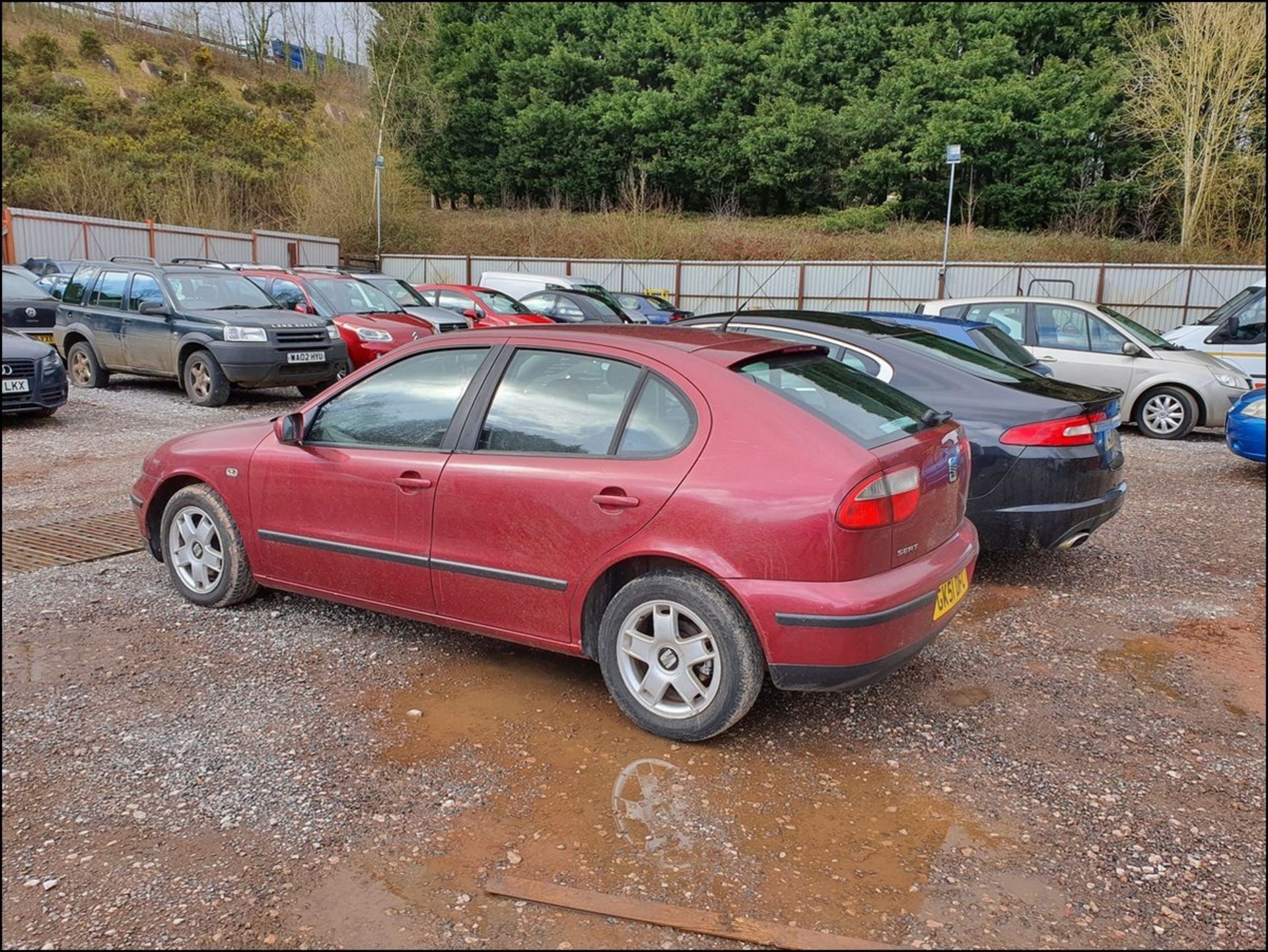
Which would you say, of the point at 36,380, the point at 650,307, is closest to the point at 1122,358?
the point at 36,380

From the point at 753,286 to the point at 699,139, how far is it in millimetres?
9799

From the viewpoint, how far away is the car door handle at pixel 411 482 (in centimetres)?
372

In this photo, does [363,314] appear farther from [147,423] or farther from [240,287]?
[147,423]

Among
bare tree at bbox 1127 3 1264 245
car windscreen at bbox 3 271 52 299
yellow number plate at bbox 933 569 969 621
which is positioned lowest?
yellow number plate at bbox 933 569 969 621

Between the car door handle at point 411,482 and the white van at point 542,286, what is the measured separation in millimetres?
14524

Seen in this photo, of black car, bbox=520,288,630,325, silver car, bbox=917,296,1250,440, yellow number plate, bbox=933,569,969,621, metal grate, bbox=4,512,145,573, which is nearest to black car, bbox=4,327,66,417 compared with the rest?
metal grate, bbox=4,512,145,573

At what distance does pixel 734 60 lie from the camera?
87.4 ft

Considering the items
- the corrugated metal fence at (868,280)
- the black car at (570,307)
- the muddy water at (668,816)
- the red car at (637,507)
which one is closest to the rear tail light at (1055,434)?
the red car at (637,507)

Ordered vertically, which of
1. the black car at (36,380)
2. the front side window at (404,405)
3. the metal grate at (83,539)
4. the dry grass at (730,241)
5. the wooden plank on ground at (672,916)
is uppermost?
the dry grass at (730,241)

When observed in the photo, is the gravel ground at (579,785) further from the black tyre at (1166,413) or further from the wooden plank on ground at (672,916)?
the black tyre at (1166,413)

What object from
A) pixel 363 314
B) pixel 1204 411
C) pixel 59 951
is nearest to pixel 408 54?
pixel 363 314

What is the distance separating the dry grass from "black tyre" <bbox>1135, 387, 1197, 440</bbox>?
1790cm

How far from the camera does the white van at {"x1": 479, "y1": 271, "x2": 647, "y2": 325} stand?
1886 cm

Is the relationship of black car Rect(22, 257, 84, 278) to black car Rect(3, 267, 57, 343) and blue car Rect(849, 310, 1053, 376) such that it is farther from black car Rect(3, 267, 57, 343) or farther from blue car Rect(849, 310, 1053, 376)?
blue car Rect(849, 310, 1053, 376)
